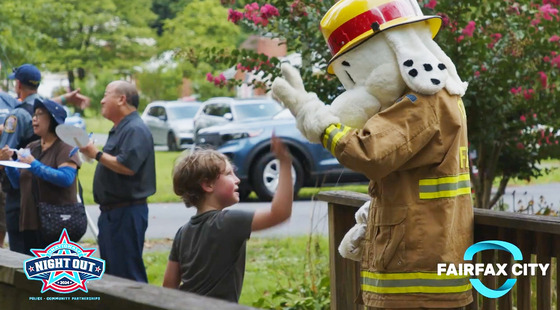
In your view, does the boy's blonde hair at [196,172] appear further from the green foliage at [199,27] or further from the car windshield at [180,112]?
the green foliage at [199,27]

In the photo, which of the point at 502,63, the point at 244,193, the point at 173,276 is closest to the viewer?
the point at 173,276

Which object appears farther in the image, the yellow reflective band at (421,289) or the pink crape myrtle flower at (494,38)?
the pink crape myrtle flower at (494,38)

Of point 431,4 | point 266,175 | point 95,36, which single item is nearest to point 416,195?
point 431,4

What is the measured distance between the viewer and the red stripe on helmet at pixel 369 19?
3.89 metres

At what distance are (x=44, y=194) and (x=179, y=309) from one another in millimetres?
4257

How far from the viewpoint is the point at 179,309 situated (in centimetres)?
257

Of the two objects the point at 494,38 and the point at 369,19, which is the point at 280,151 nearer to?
the point at 369,19

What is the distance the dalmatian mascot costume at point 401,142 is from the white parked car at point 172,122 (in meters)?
23.9

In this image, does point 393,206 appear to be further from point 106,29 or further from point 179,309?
point 106,29

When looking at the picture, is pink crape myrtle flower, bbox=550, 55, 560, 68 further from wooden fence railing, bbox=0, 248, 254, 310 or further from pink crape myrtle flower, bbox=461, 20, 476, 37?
wooden fence railing, bbox=0, 248, 254, 310

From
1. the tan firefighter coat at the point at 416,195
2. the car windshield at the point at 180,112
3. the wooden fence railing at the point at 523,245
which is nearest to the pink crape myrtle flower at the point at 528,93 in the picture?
the wooden fence railing at the point at 523,245

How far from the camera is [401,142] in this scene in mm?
3623

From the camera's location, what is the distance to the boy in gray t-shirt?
3.73m

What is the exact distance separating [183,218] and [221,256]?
9208mm
